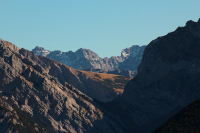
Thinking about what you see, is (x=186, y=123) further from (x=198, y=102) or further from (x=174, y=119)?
(x=198, y=102)

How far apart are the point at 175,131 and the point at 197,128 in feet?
31.3

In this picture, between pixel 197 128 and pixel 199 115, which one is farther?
pixel 199 115

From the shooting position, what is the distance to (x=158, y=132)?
6496 inches

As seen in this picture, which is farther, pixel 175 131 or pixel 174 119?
pixel 174 119

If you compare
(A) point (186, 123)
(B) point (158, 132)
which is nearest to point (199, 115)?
(A) point (186, 123)

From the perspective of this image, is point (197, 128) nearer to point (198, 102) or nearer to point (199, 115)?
point (199, 115)

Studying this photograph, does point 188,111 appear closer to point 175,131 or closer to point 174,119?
point 174,119

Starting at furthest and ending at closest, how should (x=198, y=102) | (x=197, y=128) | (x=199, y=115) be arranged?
(x=198, y=102), (x=199, y=115), (x=197, y=128)

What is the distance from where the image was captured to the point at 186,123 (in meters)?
173

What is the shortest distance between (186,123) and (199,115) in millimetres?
8269

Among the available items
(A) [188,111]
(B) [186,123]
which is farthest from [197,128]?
(A) [188,111]

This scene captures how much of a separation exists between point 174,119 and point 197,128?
641 inches

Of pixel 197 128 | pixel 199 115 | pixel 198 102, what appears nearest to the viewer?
pixel 197 128

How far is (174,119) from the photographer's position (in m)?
180
